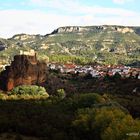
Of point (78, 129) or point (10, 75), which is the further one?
point (10, 75)

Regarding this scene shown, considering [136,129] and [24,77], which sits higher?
[136,129]

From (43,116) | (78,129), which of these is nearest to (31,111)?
(43,116)

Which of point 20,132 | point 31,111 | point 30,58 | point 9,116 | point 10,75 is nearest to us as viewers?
point 20,132

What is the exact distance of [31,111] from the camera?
205ft

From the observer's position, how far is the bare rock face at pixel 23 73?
339 ft

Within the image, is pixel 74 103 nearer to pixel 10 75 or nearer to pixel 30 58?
pixel 10 75

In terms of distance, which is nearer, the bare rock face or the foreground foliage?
the foreground foliage

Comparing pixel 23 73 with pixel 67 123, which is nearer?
pixel 67 123

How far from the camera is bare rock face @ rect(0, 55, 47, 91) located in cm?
10319

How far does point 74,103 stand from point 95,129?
23.0 meters

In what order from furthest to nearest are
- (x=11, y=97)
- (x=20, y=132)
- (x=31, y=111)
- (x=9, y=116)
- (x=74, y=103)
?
1. (x=11, y=97)
2. (x=74, y=103)
3. (x=31, y=111)
4. (x=9, y=116)
5. (x=20, y=132)

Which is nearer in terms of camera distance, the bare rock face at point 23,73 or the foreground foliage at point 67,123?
the foreground foliage at point 67,123

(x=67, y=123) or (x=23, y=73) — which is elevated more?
(x=67, y=123)

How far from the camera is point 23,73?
10625 cm
